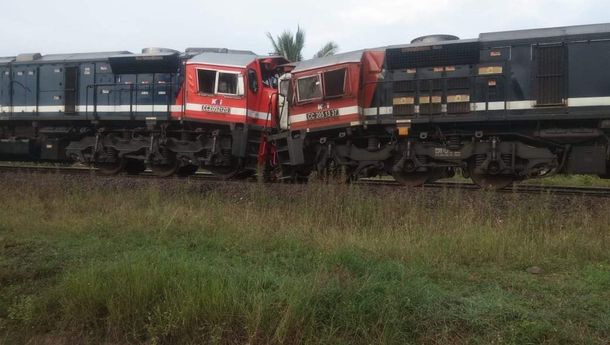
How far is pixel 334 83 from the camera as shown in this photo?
479 inches

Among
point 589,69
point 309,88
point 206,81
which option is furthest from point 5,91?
point 589,69

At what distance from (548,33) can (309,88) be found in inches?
224

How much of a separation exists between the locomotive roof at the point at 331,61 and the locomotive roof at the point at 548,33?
2957mm

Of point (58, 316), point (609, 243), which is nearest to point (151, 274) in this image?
point (58, 316)

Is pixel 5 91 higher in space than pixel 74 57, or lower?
lower

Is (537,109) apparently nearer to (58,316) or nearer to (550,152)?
(550,152)

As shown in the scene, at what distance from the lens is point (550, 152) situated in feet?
34.4

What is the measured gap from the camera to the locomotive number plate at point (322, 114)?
1221 cm

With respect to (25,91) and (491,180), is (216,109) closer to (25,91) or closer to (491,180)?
(25,91)

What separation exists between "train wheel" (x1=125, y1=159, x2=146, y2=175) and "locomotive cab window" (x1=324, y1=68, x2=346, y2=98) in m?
6.69

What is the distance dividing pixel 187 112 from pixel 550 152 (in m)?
9.23

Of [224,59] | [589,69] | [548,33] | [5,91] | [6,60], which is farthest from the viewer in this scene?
[6,60]

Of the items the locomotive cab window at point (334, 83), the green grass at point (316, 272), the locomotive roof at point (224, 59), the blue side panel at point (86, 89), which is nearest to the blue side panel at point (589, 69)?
the green grass at point (316, 272)

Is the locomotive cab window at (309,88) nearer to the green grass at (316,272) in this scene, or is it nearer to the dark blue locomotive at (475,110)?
the dark blue locomotive at (475,110)
